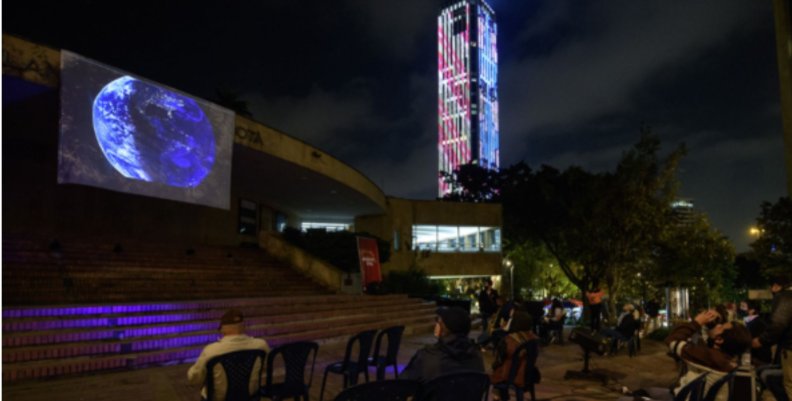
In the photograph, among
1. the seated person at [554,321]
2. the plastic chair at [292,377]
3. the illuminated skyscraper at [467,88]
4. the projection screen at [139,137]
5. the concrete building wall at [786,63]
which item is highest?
the illuminated skyscraper at [467,88]

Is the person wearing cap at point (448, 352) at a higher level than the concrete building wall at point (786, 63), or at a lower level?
lower

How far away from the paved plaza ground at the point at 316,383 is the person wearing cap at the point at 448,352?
2.72 m

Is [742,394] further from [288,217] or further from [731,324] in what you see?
[288,217]

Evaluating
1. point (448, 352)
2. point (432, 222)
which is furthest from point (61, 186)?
point (432, 222)

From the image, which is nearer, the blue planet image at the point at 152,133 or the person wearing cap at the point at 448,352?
the person wearing cap at the point at 448,352

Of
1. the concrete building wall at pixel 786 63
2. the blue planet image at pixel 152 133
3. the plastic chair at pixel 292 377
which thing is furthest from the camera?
the concrete building wall at pixel 786 63

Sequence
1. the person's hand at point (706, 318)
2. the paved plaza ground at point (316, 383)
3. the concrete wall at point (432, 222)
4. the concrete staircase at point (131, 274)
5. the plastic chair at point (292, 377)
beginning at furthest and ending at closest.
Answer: the concrete wall at point (432, 222) → the concrete staircase at point (131, 274) → the paved plaza ground at point (316, 383) → the plastic chair at point (292, 377) → the person's hand at point (706, 318)

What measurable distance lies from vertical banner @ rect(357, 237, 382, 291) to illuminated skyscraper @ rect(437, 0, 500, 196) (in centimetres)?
10722

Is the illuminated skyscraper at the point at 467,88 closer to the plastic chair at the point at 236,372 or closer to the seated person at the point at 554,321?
the seated person at the point at 554,321

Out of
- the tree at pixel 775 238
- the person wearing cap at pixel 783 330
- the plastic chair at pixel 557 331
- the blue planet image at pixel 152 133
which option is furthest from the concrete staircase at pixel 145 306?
the tree at pixel 775 238

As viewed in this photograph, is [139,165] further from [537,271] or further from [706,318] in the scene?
[537,271]

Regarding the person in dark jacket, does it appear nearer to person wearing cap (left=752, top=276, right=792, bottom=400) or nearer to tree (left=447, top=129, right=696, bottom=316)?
tree (left=447, top=129, right=696, bottom=316)

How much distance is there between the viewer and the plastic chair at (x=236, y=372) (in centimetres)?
431

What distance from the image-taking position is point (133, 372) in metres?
7.94
